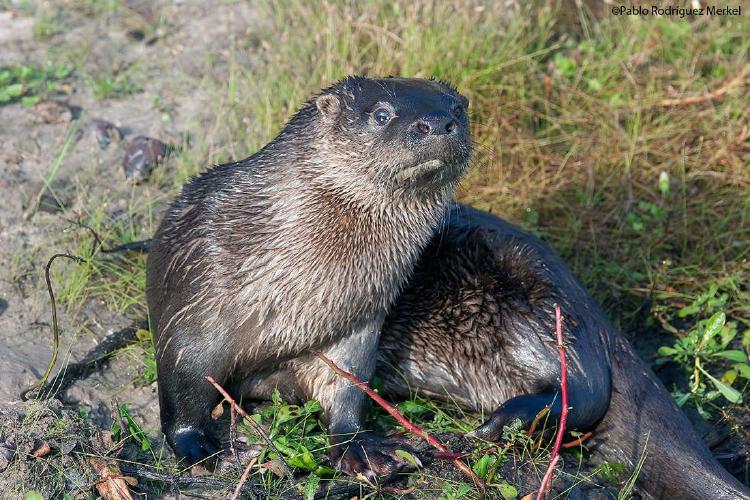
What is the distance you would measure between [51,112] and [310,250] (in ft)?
6.26

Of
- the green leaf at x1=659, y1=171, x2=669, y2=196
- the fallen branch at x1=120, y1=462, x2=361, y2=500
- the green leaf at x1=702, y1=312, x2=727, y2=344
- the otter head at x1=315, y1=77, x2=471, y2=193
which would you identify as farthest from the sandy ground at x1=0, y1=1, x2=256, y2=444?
the green leaf at x1=659, y1=171, x2=669, y2=196

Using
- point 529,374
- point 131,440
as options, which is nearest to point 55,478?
point 131,440

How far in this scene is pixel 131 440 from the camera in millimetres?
Result: 2801

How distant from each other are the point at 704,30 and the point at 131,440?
3.45 m

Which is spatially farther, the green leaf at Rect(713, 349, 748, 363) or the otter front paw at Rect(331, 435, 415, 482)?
the green leaf at Rect(713, 349, 748, 363)

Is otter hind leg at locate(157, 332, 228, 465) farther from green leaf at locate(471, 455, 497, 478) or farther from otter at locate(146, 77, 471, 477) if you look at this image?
green leaf at locate(471, 455, 497, 478)

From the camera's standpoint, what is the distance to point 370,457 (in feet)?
9.04

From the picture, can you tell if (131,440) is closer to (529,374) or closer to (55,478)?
(55,478)

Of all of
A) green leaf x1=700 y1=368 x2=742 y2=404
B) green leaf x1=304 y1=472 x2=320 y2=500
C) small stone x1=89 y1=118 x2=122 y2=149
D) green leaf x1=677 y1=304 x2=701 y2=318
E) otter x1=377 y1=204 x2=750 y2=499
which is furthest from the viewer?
small stone x1=89 y1=118 x2=122 y2=149

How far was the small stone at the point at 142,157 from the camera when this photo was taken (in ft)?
12.8

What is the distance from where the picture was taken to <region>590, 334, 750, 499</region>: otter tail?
9.28 ft

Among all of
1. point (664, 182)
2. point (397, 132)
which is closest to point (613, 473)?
point (397, 132)

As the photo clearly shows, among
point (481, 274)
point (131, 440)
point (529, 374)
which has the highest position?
point (481, 274)

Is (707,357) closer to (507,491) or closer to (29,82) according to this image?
(507,491)
